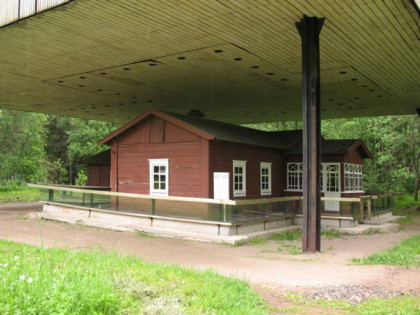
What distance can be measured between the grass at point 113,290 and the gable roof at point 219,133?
29.1 feet

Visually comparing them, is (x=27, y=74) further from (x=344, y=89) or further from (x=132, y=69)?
(x=344, y=89)

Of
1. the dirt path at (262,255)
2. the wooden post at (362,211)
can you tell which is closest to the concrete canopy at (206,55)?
the wooden post at (362,211)

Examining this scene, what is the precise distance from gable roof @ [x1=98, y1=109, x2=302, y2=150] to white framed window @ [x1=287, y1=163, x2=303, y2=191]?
3.32 feet

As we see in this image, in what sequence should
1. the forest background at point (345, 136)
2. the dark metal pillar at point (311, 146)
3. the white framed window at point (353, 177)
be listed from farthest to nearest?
the forest background at point (345, 136) → the white framed window at point (353, 177) → the dark metal pillar at point (311, 146)

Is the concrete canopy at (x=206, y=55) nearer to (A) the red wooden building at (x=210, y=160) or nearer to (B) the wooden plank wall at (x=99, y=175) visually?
(A) the red wooden building at (x=210, y=160)

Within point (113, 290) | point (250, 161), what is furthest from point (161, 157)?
point (113, 290)

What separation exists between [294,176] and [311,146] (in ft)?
31.2

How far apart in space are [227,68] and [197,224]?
19.4ft

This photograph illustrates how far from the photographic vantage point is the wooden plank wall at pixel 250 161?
15.7 meters

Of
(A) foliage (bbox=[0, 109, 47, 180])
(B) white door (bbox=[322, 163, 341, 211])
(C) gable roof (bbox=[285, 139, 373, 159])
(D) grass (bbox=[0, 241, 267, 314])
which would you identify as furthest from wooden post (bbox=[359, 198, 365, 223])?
(A) foliage (bbox=[0, 109, 47, 180])

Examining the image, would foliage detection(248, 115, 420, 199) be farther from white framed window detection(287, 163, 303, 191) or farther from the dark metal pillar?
Answer: the dark metal pillar

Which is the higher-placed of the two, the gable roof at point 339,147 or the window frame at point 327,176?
the gable roof at point 339,147

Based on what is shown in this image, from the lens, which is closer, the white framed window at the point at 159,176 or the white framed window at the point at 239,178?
the white framed window at the point at 159,176

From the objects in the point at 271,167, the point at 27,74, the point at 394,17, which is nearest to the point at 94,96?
the point at 27,74
